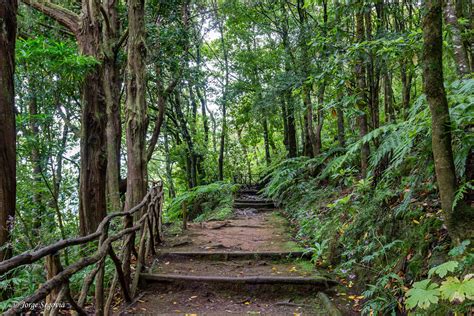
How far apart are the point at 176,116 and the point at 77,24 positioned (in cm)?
842

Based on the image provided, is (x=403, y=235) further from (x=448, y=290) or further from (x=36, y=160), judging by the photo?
(x=36, y=160)

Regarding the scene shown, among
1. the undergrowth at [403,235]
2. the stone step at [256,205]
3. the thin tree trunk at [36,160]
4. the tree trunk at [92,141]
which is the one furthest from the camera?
the stone step at [256,205]

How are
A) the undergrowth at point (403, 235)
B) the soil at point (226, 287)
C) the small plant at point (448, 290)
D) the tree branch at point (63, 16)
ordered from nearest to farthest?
the small plant at point (448, 290) < the undergrowth at point (403, 235) < the soil at point (226, 287) < the tree branch at point (63, 16)

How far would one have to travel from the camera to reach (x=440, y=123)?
262 cm

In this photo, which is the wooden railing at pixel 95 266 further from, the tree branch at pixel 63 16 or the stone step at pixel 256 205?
the stone step at pixel 256 205

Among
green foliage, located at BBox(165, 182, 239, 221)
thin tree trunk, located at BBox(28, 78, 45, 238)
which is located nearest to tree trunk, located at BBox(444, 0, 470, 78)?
thin tree trunk, located at BBox(28, 78, 45, 238)

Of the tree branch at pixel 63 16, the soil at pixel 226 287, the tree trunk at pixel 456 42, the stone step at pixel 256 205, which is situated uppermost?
the tree branch at pixel 63 16

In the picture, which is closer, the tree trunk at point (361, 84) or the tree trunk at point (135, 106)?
the tree trunk at point (361, 84)

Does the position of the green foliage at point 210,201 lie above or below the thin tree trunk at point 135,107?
below

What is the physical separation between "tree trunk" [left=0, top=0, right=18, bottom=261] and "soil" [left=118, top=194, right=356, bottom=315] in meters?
1.85

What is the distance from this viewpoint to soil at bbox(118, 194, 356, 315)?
3818 mm

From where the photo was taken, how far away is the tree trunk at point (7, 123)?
13.1 ft

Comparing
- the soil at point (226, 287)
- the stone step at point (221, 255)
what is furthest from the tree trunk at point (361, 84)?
the stone step at point (221, 255)

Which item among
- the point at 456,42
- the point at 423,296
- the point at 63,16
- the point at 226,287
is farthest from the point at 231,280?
the point at 63,16
